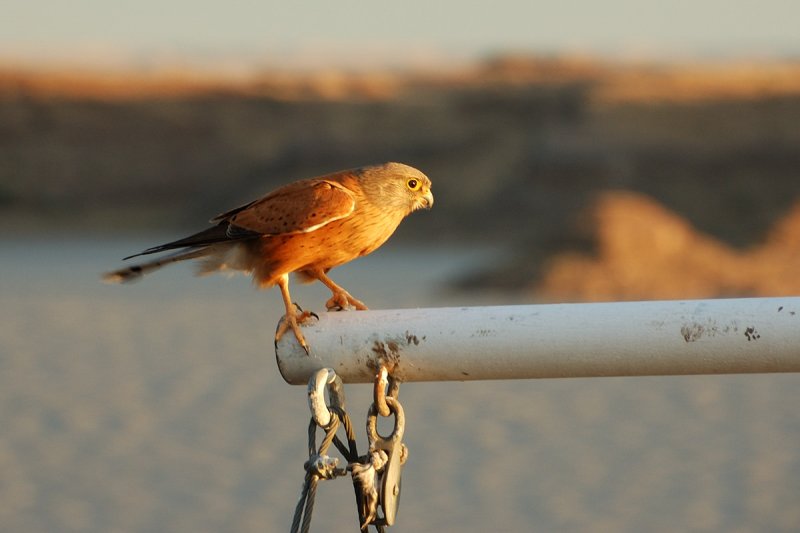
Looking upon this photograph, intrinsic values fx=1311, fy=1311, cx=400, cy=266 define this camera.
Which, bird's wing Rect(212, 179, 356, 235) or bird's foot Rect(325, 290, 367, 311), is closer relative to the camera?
bird's foot Rect(325, 290, 367, 311)

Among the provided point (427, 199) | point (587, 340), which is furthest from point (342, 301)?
point (587, 340)

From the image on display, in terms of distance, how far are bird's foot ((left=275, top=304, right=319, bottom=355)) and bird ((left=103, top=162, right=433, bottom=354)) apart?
724 millimetres

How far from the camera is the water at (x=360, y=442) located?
405 inches

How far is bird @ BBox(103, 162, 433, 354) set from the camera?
398 centimetres

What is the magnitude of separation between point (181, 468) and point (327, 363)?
31.2 feet

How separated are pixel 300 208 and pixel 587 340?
5.41 ft

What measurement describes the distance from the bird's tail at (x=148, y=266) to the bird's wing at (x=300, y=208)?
0.71 ft

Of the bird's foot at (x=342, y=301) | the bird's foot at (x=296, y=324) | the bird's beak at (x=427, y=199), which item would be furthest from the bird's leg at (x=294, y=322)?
the bird's beak at (x=427, y=199)

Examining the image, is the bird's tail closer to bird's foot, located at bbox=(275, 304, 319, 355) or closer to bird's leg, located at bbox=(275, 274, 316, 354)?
bird's leg, located at bbox=(275, 274, 316, 354)

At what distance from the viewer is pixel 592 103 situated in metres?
50.4

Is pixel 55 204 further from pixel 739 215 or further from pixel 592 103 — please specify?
pixel 739 215

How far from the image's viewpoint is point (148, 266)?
4371 mm

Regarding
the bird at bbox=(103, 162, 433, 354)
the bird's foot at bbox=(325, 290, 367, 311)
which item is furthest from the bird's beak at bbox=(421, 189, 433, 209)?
the bird's foot at bbox=(325, 290, 367, 311)

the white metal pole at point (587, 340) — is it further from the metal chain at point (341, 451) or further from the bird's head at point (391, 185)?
the bird's head at point (391, 185)
